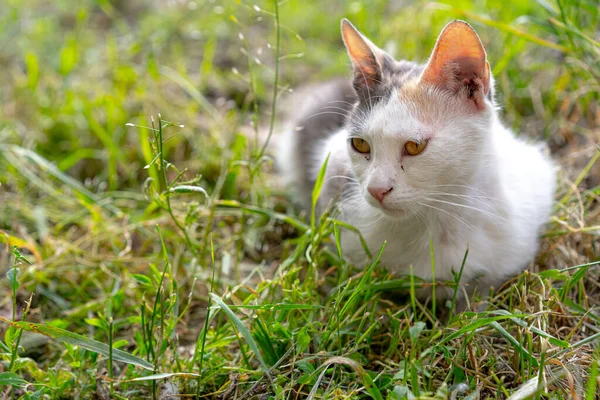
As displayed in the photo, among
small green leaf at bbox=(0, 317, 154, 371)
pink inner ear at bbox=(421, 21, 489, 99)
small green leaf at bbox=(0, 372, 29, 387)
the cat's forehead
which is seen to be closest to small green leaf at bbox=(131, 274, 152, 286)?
small green leaf at bbox=(0, 317, 154, 371)

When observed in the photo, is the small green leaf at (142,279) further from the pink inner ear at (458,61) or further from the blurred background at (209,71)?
the pink inner ear at (458,61)

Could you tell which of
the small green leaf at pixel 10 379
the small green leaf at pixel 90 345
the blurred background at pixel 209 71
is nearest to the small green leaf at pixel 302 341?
the small green leaf at pixel 90 345

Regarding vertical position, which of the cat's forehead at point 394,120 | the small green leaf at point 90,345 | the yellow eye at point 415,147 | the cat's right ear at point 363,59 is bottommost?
the small green leaf at point 90,345

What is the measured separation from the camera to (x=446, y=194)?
5.39 feet

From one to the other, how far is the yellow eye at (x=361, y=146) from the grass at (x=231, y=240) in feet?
0.81

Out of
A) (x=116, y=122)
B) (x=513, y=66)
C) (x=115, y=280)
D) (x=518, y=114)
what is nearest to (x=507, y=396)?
(x=115, y=280)

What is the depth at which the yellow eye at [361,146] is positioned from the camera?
66.9 inches

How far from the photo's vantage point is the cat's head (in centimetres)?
157

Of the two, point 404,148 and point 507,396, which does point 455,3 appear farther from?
point 507,396

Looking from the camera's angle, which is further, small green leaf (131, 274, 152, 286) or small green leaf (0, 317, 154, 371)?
small green leaf (131, 274, 152, 286)

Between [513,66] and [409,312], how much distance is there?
1.74m

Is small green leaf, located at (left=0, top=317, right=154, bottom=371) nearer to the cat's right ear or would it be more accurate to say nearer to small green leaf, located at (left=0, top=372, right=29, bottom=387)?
small green leaf, located at (left=0, top=372, right=29, bottom=387)

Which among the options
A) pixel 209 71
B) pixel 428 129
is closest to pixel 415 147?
pixel 428 129

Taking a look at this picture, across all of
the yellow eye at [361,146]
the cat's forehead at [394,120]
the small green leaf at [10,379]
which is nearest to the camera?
the small green leaf at [10,379]
